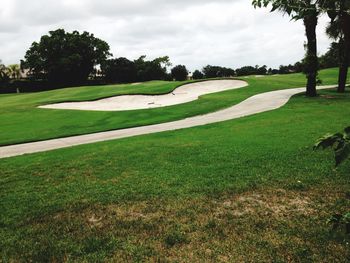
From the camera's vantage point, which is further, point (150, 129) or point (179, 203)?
point (150, 129)

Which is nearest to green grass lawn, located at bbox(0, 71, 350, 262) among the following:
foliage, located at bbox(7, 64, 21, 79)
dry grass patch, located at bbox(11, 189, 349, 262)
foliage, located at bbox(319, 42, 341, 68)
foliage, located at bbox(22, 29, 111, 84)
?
dry grass patch, located at bbox(11, 189, 349, 262)

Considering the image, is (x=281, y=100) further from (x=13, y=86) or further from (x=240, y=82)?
(x=13, y=86)

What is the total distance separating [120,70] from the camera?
78750 millimetres

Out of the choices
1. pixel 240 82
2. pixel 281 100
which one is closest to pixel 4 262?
pixel 281 100

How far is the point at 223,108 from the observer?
907 inches

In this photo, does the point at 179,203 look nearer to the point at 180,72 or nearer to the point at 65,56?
the point at 180,72

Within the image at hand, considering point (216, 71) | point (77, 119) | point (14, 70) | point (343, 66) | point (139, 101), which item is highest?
point (14, 70)

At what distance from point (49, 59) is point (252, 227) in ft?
256

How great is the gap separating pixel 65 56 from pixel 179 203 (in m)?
76.0

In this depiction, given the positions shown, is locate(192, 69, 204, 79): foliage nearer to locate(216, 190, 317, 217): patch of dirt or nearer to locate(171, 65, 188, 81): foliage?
locate(171, 65, 188, 81): foliage

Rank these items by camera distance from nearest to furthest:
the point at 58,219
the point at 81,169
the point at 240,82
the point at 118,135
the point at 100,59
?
the point at 58,219
the point at 81,169
the point at 118,135
the point at 240,82
the point at 100,59

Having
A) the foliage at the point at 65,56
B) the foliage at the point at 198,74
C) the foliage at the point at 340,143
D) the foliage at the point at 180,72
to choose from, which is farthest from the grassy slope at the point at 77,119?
the foliage at the point at 65,56

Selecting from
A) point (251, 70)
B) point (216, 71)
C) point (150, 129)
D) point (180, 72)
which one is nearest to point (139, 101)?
point (150, 129)

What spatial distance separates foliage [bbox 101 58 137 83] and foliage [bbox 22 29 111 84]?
122 inches
